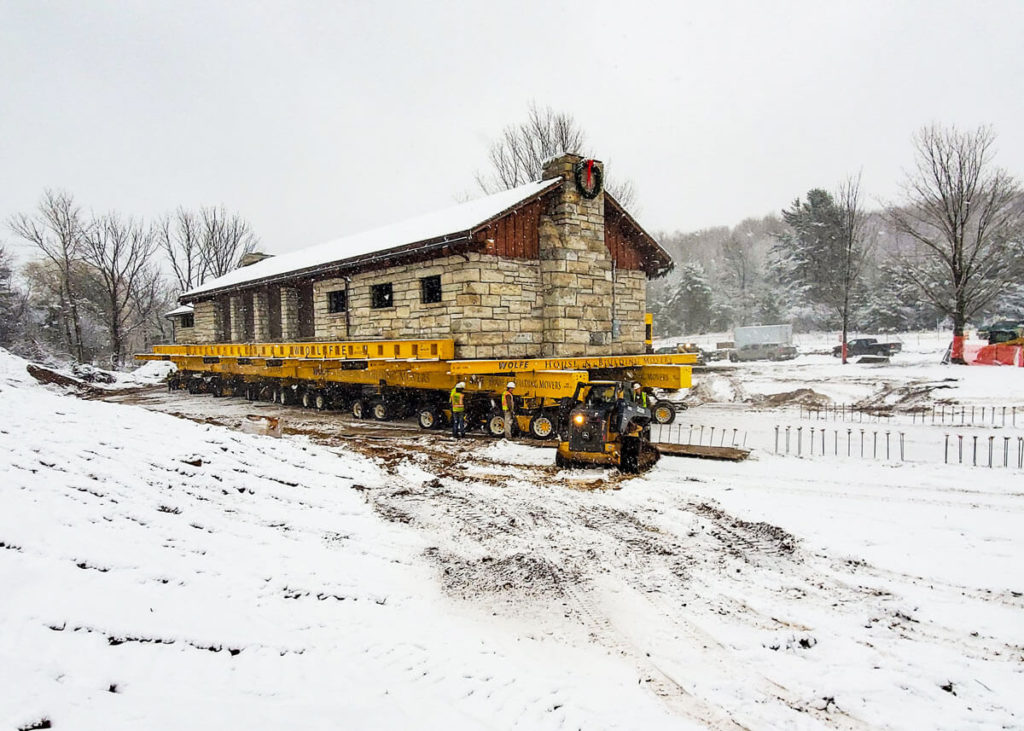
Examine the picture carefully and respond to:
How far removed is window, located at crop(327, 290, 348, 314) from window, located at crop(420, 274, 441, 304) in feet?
14.6

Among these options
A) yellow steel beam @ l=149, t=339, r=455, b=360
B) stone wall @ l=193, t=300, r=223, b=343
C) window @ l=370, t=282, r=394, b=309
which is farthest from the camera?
stone wall @ l=193, t=300, r=223, b=343

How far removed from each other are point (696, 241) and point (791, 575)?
343ft

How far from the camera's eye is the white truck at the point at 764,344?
3912 centimetres

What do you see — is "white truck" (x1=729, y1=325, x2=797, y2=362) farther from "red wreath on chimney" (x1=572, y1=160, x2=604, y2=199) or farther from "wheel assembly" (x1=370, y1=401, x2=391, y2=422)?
"wheel assembly" (x1=370, y1=401, x2=391, y2=422)

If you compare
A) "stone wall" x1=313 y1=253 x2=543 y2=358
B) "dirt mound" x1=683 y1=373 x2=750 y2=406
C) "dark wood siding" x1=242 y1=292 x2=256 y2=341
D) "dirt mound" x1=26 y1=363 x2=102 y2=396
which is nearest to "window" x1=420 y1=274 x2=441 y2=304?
"stone wall" x1=313 y1=253 x2=543 y2=358

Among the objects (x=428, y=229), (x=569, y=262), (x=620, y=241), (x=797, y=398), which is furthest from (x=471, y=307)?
(x=797, y=398)

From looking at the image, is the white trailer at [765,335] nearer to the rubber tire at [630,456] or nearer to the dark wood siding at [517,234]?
the dark wood siding at [517,234]

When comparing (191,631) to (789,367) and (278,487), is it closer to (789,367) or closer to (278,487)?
(278,487)

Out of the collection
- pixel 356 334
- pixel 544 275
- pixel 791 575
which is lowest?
pixel 791 575

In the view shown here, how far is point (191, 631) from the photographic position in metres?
3.78

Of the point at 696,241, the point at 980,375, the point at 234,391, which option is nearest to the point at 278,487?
the point at 234,391

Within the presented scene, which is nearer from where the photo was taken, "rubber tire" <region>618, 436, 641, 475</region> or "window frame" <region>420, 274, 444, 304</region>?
"rubber tire" <region>618, 436, 641, 475</region>

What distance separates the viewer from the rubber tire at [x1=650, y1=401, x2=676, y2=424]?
57.4 ft

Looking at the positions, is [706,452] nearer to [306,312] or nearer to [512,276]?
[512,276]
